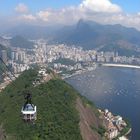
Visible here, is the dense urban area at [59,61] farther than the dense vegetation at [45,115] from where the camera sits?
Yes

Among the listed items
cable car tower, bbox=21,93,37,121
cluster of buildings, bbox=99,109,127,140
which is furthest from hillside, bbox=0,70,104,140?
cable car tower, bbox=21,93,37,121

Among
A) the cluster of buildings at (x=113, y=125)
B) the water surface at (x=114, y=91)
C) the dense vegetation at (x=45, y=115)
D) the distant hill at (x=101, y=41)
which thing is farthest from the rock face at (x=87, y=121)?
the distant hill at (x=101, y=41)

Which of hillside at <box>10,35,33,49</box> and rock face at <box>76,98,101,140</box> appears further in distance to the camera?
hillside at <box>10,35,33,49</box>

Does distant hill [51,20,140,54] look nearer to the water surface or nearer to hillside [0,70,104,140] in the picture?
the water surface

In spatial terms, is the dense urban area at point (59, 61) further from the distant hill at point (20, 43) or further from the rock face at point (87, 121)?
the distant hill at point (20, 43)

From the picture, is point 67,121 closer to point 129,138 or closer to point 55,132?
point 55,132

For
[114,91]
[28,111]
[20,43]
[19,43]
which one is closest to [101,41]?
[20,43]

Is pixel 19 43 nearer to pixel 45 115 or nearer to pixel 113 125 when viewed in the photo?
pixel 113 125
